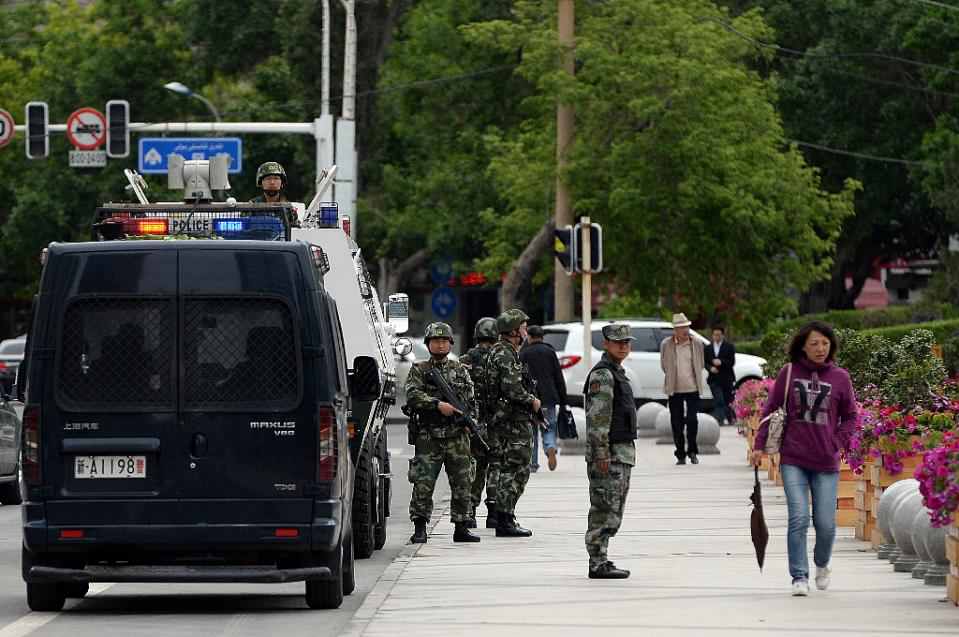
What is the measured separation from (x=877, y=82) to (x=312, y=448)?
45357 millimetres

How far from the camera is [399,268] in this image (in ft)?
201

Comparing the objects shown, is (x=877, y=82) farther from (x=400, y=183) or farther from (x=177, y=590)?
(x=177, y=590)

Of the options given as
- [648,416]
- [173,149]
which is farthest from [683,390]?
[173,149]

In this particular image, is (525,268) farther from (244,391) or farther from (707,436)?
(244,391)

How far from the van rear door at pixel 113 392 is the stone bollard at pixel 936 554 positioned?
14.5 feet

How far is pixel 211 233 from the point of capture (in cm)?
1666

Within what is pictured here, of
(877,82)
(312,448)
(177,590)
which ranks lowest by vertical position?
(177,590)

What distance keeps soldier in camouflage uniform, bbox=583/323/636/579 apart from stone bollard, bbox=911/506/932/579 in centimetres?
174

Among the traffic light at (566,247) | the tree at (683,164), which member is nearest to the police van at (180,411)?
the traffic light at (566,247)

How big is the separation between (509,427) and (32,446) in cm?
647

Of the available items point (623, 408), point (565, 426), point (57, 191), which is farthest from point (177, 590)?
point (57, 191)

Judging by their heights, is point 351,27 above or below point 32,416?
above

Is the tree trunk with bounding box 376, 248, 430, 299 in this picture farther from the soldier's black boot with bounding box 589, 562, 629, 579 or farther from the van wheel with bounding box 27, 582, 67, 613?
the van wheel with bounding box 27, 582, 67, 613

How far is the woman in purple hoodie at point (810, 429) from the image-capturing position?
13.2 meters
